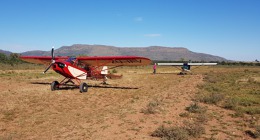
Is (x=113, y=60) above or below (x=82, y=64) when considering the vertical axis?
above

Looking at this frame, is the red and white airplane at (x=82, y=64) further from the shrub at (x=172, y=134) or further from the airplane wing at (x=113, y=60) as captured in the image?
the shrub at (x=172, y=134)

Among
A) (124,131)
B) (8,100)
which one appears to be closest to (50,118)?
(124,131)

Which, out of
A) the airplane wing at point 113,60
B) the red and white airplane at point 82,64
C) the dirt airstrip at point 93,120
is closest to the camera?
the dirt airstrip at point 93,120

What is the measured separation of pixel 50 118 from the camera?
352 inches

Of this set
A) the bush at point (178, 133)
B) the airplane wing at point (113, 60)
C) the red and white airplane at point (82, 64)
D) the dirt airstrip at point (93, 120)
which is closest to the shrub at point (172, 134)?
the bush at point (178, 133)

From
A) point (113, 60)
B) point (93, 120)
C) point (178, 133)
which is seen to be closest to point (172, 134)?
point (178, 133)

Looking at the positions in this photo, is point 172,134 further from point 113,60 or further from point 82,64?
point 82,64

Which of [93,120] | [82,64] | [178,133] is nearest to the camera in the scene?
[178,133]

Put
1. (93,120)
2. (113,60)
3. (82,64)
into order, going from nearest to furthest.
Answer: (93,120) < (113,60) < (82,64)

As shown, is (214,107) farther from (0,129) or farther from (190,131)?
(0,129)

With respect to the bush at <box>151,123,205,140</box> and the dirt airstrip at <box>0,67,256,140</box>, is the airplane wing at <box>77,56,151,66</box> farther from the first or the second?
the bush at <box>151,123,205,140</box>

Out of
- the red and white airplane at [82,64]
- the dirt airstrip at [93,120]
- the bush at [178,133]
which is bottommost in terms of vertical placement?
the dirt airstrip at [93,120]

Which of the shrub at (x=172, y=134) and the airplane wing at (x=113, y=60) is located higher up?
the airplane wing at (x=113, y=60)

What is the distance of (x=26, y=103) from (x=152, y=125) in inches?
280
